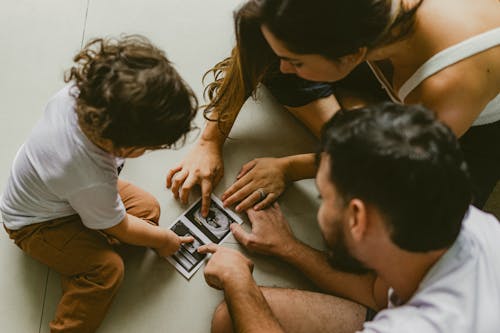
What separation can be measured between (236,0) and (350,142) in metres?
1.07

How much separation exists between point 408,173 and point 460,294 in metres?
0.22

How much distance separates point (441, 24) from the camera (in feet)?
3.49

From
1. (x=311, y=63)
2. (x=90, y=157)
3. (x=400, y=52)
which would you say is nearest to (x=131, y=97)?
(x=90, y=157)

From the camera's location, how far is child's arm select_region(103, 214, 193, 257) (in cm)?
121

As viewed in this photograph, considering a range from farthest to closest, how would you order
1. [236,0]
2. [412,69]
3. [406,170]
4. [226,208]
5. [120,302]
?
[236,0]
[226,208]
[120,302]
[412,69]
[406,170]

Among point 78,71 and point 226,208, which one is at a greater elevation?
point 78,71

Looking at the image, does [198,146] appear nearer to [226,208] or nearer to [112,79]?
[226,208]

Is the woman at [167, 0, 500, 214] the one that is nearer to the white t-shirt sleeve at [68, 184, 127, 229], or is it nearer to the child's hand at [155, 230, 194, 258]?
the child's hand at [155, 230, 194, 258]

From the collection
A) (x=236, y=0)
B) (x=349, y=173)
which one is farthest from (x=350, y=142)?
(x=236, y=0)

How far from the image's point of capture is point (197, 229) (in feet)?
4.78

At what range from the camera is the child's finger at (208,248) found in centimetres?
138

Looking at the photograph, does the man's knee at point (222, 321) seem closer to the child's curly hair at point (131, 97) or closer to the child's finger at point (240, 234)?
the child's finger at point (240, 234)

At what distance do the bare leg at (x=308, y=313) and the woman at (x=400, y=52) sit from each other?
36cm

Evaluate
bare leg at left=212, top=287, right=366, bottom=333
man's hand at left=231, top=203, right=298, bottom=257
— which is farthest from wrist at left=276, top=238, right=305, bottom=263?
bare leg at left=212, top=287, right=366, bottom=333
